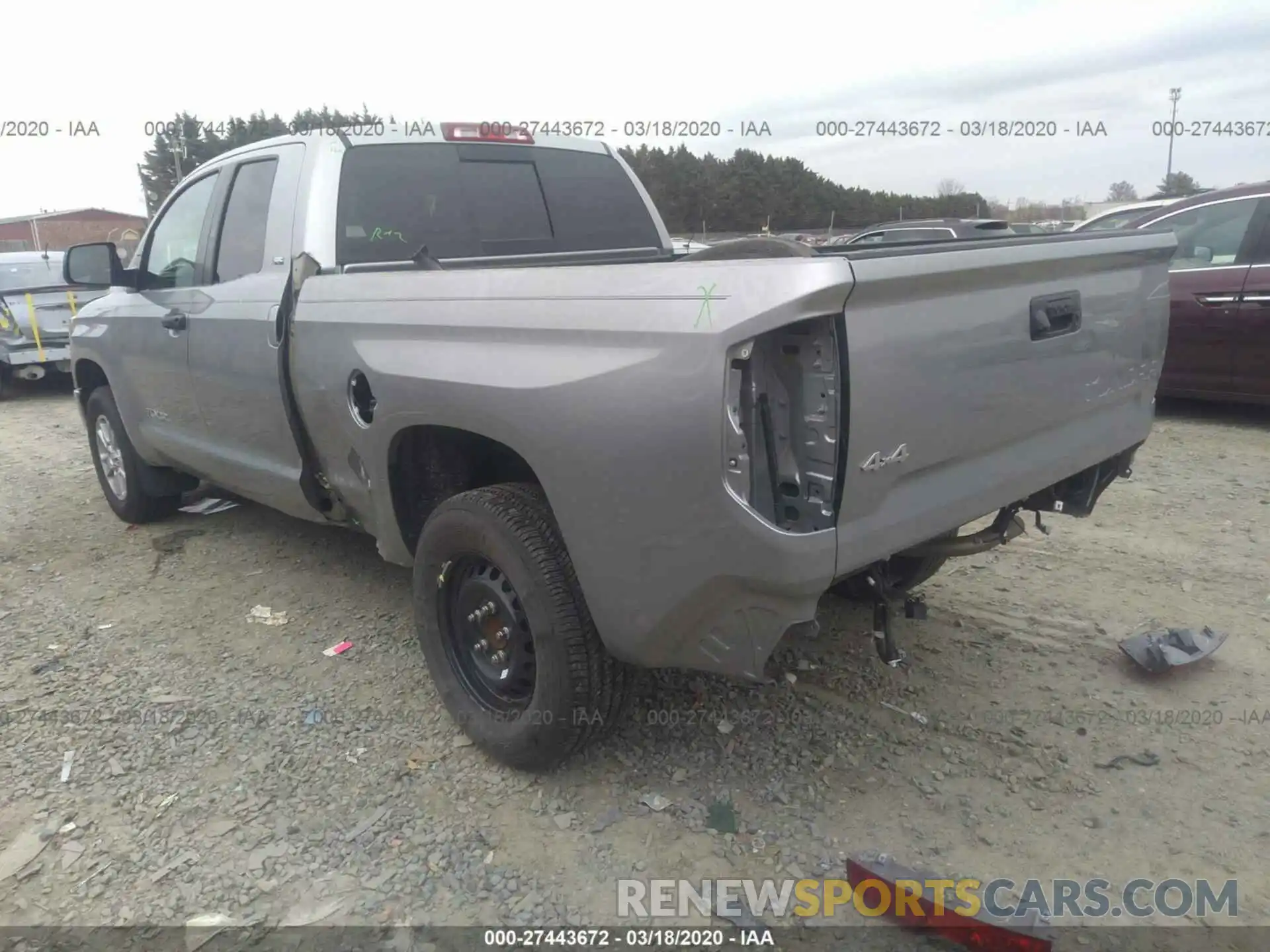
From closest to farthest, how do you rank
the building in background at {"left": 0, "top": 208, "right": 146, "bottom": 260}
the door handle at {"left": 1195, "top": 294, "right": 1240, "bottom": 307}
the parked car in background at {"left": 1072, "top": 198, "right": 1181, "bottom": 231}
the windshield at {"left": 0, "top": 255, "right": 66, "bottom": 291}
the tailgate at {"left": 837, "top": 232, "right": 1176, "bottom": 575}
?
1. the tailgate at {"left": 837, "top": 232, "right": 1176, "bottom": 575}
2. the door handle at {"left": 1195, "top": 294, "right": 1240, "bottom": 307}
3. the parked car in background at {"left": 1072, "top": 198, "right": 1181, "bottom": 231}
4. the windshield at {"left": 0, "top": 255, "right": 66, "bottom": 291}
5. the building in background at {"left": 0, "top": 208, "right": 146, "bottom": 260}

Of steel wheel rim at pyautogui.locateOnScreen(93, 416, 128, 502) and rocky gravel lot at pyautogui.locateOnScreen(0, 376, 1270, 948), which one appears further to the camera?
steel wheel rim at pyautogui.locateOnScreen(93, 416, 128, 502)

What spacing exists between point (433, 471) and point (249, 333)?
3.67ft

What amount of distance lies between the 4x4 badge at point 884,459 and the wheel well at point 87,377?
15.8 feet

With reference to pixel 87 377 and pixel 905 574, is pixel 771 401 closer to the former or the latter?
pixel 905 574

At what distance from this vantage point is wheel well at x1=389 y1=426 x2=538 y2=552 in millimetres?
3023

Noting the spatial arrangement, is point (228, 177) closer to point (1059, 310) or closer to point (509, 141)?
point (509, 141)

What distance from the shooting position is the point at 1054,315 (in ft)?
8.46

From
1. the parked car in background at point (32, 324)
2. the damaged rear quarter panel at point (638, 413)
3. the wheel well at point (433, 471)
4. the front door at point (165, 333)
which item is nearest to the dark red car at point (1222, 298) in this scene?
the wheel well at point (433, 471)

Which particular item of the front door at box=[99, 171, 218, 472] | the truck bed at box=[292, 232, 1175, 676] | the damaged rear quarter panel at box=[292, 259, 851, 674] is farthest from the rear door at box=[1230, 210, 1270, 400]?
the front door at box=[99, 171, 218, 472]

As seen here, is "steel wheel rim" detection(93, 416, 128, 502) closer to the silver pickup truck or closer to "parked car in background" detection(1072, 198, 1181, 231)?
the silver pickup truck

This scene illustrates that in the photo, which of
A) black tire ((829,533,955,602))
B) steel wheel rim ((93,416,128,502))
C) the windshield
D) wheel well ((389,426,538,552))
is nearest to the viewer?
wheel well ((389,426,538,552))

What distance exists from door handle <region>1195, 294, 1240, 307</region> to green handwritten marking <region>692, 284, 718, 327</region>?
601 cm

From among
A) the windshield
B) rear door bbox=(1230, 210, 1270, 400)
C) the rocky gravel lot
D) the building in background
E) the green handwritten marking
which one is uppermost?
the building in background

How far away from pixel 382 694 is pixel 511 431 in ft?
4.78
